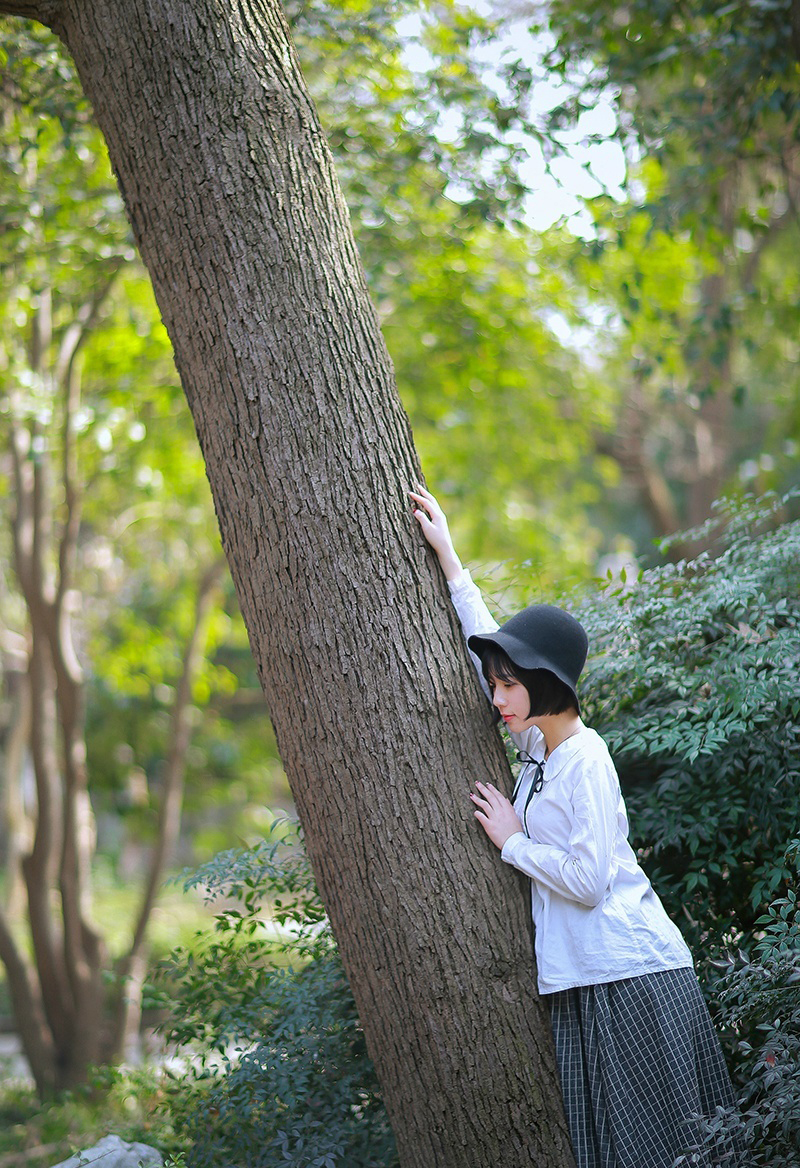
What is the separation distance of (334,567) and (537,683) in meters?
0.59

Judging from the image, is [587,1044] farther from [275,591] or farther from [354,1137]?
[275,591]

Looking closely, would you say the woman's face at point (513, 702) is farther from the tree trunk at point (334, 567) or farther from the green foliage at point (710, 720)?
the green foliage at point (710, 720)

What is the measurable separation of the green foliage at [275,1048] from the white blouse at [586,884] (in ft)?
2.57

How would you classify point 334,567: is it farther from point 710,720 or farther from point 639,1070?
point 639,1070

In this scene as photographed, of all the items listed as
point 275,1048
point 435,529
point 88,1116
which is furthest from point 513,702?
point 88,1116

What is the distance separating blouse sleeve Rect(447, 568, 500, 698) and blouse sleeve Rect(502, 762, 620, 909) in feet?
1.25

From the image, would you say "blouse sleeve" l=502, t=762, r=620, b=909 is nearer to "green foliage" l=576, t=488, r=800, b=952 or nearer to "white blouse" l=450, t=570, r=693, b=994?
"white blouse" l=450, t=570, r=693, b=994

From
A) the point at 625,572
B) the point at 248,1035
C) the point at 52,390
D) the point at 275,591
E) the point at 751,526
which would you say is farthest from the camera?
the point at 52,390

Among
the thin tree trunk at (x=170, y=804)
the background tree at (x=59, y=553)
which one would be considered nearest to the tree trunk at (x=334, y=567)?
the background tree at (x=59, y=553)

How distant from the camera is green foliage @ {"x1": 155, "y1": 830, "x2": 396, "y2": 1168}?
271 centimetres

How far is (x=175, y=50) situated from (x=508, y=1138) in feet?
9.29

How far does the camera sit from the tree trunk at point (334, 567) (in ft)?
7.75

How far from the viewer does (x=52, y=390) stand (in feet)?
22.8

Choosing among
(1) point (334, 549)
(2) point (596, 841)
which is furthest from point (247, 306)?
(2) point (596, 841)
